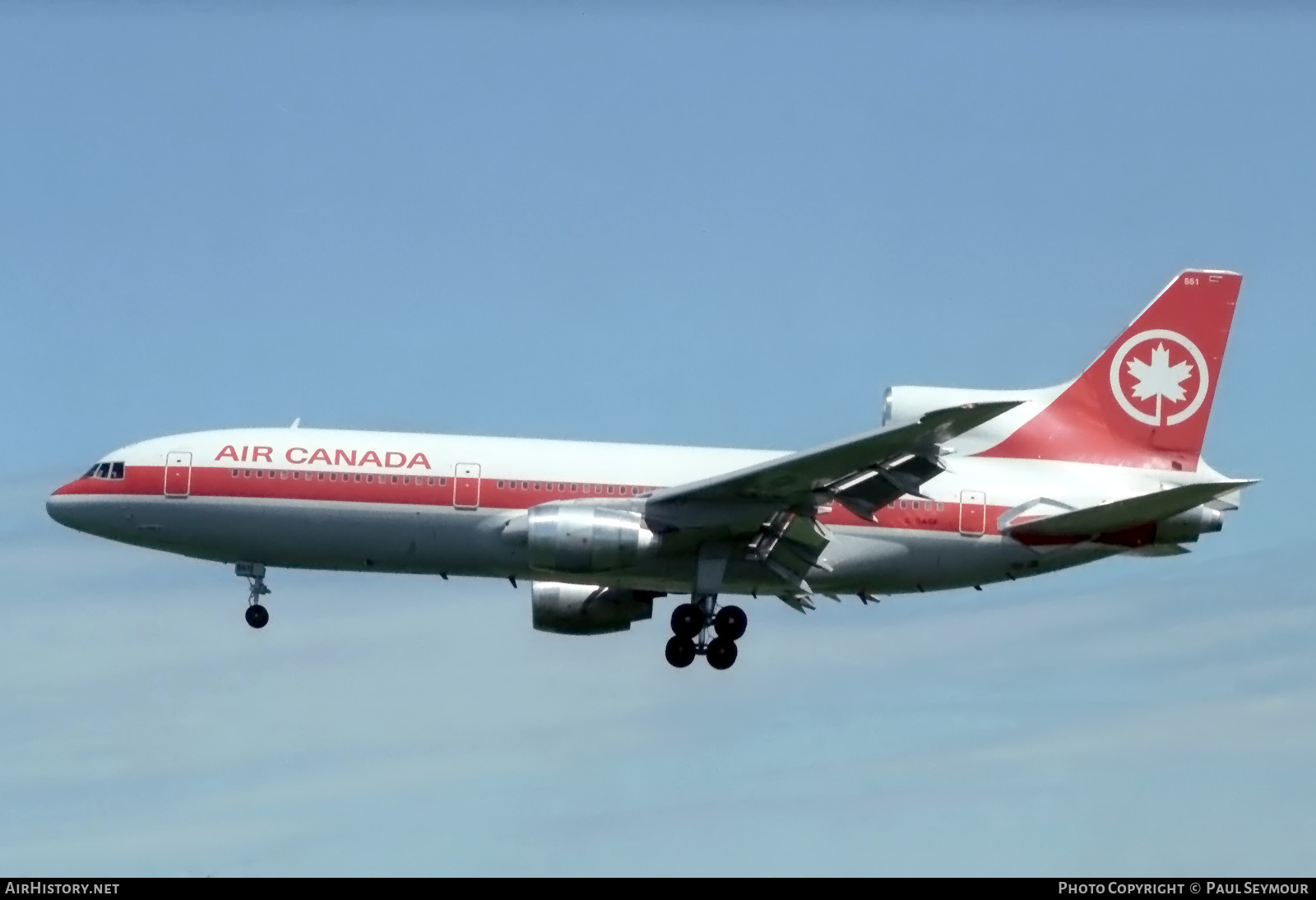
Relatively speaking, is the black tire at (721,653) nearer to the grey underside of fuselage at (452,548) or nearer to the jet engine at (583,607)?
the grey underside of fuselage at (452,548)

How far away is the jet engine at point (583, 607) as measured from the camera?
50469 mm

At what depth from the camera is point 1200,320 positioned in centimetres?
5003

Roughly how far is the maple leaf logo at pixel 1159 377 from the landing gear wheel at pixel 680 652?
12.2 meters

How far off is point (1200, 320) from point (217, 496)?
23391 millimetres

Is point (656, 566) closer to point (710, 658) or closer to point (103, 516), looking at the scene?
point (710, 658)

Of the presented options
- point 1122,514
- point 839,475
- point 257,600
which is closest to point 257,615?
point 257,600

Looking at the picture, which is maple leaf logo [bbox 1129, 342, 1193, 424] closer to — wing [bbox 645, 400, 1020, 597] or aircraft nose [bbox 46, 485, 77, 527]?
wing [bbox 645, 400, 1020, 597]

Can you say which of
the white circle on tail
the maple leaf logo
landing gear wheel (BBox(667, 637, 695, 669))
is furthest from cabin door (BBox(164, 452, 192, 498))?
the maple leaf logo

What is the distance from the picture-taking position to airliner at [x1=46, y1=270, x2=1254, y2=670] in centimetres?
4531
